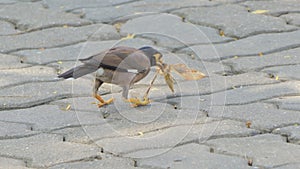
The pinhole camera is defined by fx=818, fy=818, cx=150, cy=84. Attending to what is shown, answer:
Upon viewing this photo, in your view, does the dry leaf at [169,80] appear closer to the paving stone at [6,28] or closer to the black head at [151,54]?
the black head at [151,54]

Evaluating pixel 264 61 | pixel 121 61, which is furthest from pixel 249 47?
pixel 121 61

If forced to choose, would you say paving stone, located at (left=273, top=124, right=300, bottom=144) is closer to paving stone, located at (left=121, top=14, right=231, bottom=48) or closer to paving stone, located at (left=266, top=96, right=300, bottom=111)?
paving stone, located at (left=266, top=96, right=300, bottom=111)

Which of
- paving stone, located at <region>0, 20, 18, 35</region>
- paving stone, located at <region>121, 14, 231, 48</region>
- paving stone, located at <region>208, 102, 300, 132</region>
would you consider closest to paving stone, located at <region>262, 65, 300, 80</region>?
paving stone, located at <region>208, 102, 300, 132</region>

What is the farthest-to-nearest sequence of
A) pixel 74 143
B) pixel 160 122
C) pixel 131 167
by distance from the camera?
pixel 160 122 < pixel 74 143 < pixel 131 167

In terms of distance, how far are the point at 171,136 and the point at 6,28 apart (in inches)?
88.8

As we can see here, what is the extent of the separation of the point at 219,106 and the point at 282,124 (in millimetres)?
432

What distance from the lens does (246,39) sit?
17.7 feet

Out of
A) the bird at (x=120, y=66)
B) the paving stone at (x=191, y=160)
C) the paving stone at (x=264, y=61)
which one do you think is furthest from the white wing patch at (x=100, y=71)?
the paving stone at (x=264, y=61)

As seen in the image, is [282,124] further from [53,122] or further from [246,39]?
[246,39]

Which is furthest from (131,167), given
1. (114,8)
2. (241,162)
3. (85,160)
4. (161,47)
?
(114,8)

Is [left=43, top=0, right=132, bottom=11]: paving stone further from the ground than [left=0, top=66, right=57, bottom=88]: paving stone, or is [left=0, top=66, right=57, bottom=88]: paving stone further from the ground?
[left=43, top=0, right=132, bottom=11]: paving stone

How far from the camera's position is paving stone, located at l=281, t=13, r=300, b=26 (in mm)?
5668

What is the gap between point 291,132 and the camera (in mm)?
3883

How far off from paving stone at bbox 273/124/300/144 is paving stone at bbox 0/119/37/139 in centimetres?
120
